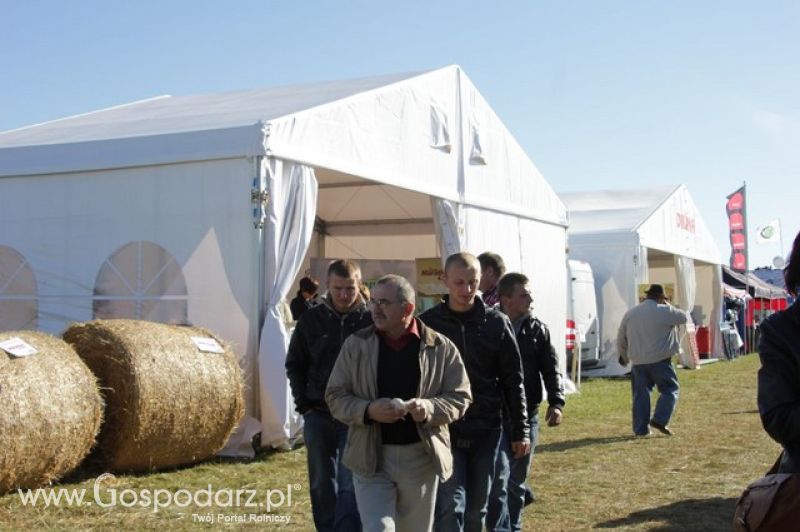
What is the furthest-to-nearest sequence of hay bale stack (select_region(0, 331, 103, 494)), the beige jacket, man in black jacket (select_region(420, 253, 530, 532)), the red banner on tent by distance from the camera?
the red banner on tent, hay bale stack (select_region(0, 331, 103, 494)), man in black jacket (select_region(420, 253, 530, 532)), the beige jacket

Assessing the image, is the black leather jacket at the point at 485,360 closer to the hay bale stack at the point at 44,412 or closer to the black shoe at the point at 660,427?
the hay bale stack at the point at 44,412

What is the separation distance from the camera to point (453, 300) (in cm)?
476

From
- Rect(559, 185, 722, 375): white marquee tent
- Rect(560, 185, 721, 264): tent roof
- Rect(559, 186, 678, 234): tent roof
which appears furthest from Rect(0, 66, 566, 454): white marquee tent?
Rect(559, 186, 678, 234): tent roof

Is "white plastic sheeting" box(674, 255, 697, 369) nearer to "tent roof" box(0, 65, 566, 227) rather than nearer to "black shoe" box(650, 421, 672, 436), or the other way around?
"tent roof" box(0, 65, 566, 227)

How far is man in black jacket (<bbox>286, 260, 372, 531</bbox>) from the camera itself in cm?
559

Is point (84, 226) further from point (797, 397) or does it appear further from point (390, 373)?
point (797, 397)

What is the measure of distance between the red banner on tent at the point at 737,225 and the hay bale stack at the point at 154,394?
25.4 metres

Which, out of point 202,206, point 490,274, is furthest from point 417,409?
point 202,206

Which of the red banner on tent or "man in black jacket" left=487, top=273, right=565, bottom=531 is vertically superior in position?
the red banner on tent

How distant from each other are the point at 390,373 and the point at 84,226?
6262mm

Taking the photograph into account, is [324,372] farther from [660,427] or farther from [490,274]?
[660,427]

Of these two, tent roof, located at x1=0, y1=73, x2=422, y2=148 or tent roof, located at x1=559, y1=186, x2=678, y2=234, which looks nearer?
tent roof, located at x1=0, y1=73, x2=422, y2=148

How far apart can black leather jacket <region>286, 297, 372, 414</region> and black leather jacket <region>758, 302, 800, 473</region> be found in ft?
10.0

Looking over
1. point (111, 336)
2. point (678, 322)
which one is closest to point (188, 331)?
Result: point (111, 336)
